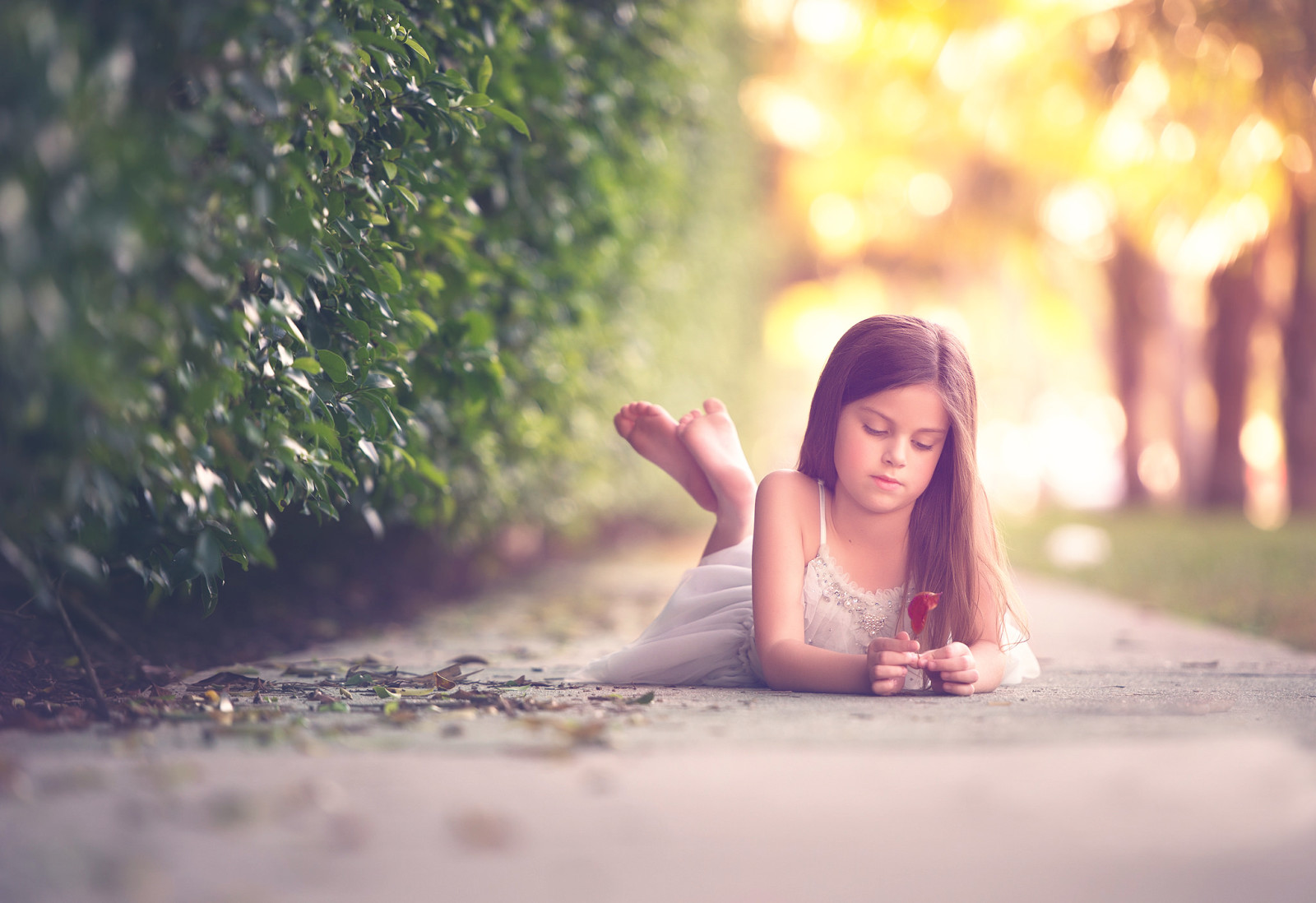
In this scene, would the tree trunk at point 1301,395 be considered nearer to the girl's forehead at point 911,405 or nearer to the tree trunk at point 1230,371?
the tree trunk at point 1230,371

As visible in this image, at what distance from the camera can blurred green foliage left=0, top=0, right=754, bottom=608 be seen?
1.46m

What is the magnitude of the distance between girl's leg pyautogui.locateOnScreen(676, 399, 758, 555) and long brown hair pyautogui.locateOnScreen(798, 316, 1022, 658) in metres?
0.43

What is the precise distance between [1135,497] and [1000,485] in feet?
46.2

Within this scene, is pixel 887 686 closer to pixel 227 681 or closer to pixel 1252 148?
pixel 227 681

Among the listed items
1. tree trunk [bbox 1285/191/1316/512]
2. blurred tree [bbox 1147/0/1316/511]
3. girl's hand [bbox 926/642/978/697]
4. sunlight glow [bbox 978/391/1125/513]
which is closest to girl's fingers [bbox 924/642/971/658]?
girl's hand [bbox 926/642/978/697]

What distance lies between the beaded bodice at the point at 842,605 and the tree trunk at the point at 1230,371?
1385 centimetres

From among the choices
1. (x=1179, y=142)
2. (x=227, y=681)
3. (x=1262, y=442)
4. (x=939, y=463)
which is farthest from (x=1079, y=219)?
(x=1262, y=442)

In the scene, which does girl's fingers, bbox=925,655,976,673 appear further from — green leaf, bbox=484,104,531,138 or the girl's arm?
green leaf, bbox=484,104,531,138

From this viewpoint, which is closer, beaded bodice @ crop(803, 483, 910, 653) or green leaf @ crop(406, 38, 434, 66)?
green leaf @ crop(406, 38, 434, 66)

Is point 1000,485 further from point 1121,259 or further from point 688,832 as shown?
point 688,832

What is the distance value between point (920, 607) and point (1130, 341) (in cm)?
1824

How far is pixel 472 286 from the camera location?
3426 mm

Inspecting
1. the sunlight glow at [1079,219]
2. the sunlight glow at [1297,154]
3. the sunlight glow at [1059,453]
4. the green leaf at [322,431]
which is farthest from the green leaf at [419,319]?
the sunlight glow at [1059,453]

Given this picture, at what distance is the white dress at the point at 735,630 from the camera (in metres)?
3.03
